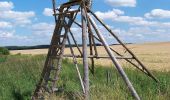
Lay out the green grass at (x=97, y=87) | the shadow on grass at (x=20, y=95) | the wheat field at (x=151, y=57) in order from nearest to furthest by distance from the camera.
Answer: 1. the green grass at (x=97, y=87)
2. the shadow on grass at (x=20, y=95)
3. the wheat field at (x=151, y=57)

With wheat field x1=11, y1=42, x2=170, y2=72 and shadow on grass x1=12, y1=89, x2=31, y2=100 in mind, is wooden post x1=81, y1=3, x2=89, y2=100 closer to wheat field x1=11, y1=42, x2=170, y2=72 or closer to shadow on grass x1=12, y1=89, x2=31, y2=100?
wheat field x1=11, y1=42, x2=170, y2=72

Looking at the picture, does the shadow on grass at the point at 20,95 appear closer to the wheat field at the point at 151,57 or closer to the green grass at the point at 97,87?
the green grass at the point at 97,87

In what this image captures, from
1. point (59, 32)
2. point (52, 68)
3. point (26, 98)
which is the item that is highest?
point (59, 32)

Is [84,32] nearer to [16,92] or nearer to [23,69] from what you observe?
[16,92]

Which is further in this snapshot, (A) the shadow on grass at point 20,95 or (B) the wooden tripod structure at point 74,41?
(A) the shadow on grass at point 20,95

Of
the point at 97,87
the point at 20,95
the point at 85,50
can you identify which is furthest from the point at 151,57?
the point at 85,50

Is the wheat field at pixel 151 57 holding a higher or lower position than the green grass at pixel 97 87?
lower

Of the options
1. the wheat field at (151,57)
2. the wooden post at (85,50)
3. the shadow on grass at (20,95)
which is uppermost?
the wooden post at (85,50)

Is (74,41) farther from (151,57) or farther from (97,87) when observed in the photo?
(151,57)

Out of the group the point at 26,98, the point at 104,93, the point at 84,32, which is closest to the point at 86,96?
the point at 104,93

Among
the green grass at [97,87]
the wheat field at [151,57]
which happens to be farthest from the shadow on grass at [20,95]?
the wheat field at [151,57]

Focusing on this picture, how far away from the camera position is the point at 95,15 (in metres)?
10.4

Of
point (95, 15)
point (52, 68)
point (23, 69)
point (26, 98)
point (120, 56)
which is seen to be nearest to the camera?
point (95, 15)

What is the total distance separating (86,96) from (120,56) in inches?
75.9
